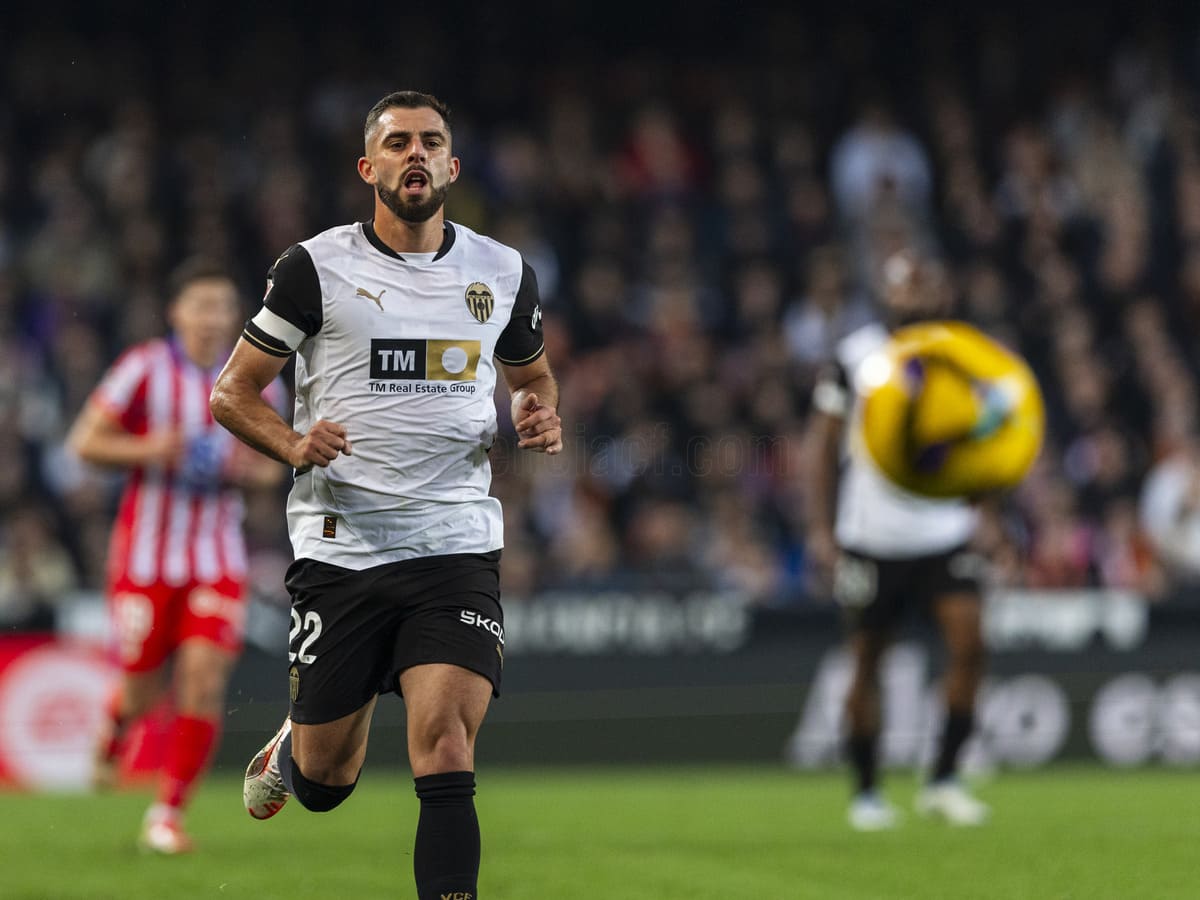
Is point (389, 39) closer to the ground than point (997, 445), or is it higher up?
higher up

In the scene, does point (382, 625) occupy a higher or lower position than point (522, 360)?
lower

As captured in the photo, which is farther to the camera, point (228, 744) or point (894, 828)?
point (228, 744)

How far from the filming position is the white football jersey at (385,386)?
529cm

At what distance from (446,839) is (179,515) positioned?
382 centimetres

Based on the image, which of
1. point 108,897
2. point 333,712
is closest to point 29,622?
point 108,897

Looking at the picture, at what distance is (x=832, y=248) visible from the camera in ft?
54.0

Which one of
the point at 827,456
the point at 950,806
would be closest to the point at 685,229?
the point at 827,456

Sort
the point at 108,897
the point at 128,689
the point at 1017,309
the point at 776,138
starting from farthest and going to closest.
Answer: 1. the point at 776,138
2. the point at 1017,309
3. the point at 128,689
4. the point at 108,897

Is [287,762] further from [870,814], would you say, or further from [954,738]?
[954,738]

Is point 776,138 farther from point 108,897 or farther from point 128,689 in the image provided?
point 108,897

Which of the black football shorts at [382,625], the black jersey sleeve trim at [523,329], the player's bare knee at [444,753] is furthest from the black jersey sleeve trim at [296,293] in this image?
the player's bare knee at [444,753]

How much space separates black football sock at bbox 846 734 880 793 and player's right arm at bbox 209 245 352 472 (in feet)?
14.8

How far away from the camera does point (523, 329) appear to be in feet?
18.3

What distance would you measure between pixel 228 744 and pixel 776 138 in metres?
8.19
